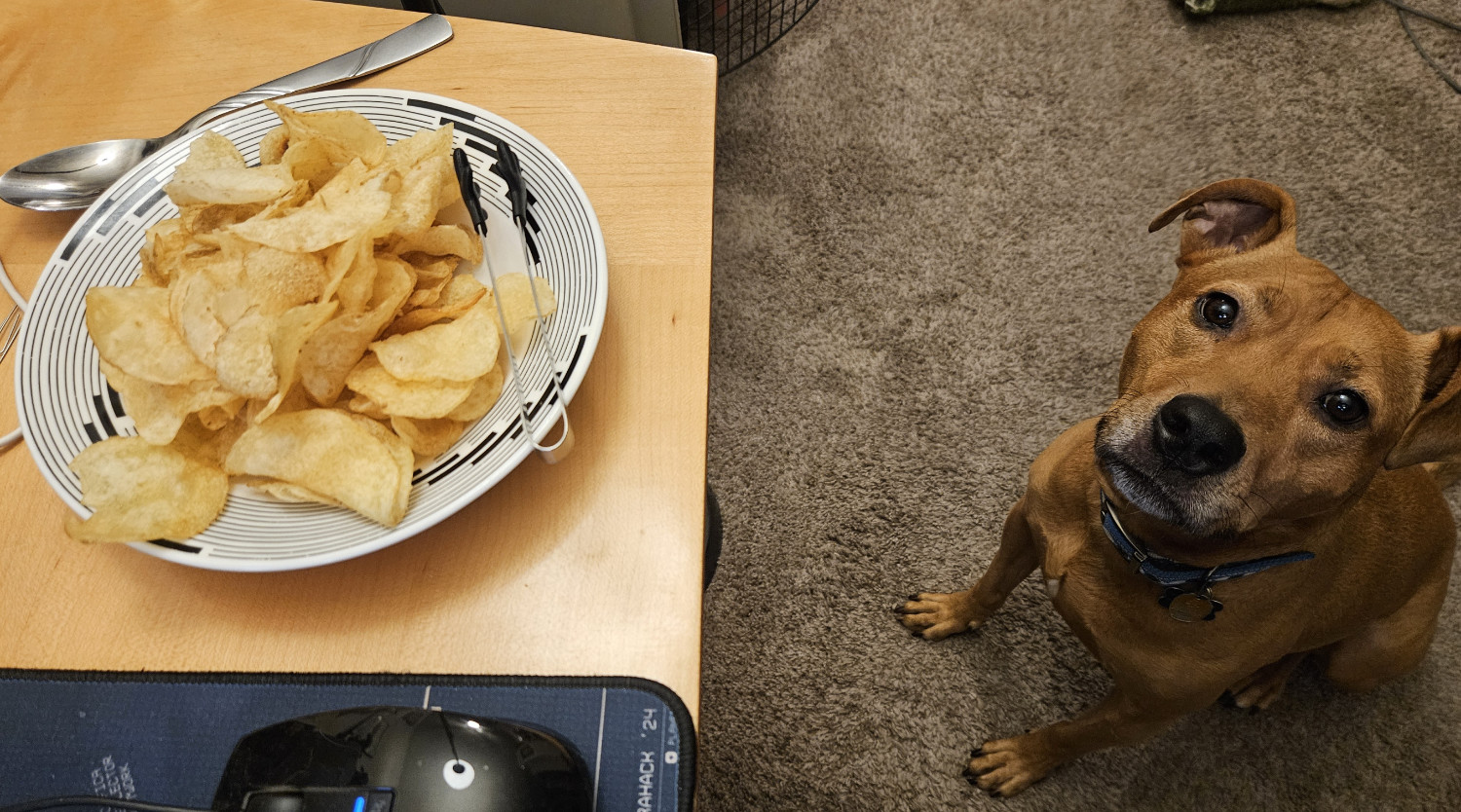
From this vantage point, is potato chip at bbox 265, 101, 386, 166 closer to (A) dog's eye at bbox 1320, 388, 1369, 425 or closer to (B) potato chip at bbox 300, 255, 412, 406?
(B) potato chip at bbox 300, 255, 412, 406

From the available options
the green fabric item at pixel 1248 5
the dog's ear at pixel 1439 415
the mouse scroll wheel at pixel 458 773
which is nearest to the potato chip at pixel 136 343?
the mouse scroll wheel at pixel 458 773

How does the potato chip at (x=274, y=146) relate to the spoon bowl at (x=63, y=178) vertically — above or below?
above

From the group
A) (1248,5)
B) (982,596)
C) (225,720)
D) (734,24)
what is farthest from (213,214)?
(1248,5)

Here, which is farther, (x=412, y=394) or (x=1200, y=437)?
(x=1200, y=437)

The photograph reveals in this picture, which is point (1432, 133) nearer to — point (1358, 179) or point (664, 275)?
point (1358, 179)

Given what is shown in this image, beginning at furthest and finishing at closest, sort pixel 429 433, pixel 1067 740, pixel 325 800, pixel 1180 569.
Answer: pixel 1067 740 < pixel 1180 569 < pixel 429 433 < pixel 325 800

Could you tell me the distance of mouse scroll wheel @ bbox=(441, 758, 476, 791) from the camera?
0.53m

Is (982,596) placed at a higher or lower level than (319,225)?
lower

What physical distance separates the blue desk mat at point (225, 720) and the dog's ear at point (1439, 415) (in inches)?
28.9

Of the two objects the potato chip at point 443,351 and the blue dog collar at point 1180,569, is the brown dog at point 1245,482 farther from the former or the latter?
the potato chip at point 443,351

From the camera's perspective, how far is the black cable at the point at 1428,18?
201 centimetres

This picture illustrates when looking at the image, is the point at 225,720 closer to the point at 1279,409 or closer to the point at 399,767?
the point at 399,767

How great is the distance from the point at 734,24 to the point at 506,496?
5.75 feet

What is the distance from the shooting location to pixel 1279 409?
789mm
